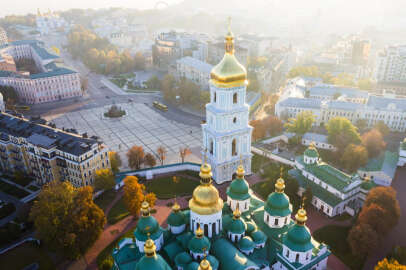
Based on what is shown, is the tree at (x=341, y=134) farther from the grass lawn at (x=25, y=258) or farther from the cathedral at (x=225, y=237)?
the grass lawn at (x=25, y=258)

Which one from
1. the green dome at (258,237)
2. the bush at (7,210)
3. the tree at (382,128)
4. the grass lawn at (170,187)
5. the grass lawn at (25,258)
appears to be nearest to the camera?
the green dome at (258,237)

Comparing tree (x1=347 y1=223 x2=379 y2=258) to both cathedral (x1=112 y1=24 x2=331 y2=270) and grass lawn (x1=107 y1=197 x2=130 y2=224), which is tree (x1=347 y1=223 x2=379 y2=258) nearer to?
cathedral (x1=112 y1=24 x2=331 y2=270)

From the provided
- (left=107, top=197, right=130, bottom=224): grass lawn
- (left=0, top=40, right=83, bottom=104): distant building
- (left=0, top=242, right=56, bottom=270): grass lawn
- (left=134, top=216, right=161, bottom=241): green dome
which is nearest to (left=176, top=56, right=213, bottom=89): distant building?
(left=0, top=40, right=83, bottom=104): distant building

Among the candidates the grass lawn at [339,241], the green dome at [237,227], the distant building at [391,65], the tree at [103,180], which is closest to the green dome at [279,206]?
the green dome at [237,227]

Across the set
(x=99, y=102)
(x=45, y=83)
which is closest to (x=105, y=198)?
(x=99, y=102)

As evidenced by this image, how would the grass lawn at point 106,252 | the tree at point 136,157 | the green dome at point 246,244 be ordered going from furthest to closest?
the tree at point 136,157 < the grass lawn at point 106,252 < the green dome at point 246,244

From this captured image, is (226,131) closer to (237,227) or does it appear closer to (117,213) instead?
(237,227)
